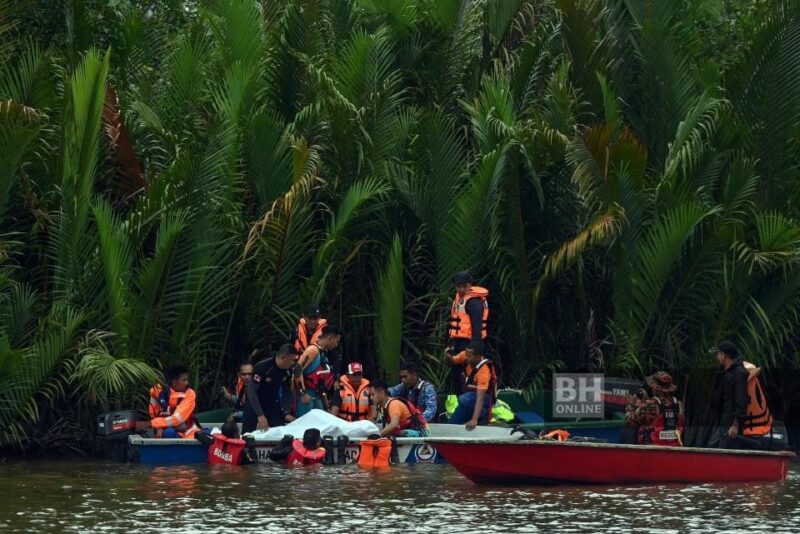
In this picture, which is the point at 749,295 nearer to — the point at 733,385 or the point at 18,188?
the point at 733,385

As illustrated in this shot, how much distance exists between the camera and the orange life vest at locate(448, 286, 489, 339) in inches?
782

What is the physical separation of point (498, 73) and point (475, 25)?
0.96 m

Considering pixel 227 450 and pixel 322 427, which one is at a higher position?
pixel 322 427

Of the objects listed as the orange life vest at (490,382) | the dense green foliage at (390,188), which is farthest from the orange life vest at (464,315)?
the dense green foliage at (390,188)

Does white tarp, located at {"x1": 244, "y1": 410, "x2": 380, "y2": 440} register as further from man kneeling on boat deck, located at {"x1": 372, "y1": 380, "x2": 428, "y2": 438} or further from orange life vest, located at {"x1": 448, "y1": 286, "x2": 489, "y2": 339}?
orange life vest, located at {"x1": 448, "y1": 286, "x2": 489, "y2": 339}

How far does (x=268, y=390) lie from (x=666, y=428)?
4.66 meters

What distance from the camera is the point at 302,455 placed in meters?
18.8

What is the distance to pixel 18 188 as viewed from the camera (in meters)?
20.4

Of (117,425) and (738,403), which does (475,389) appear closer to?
(738,403)

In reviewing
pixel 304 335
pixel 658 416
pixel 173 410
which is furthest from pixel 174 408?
pixel 658 416

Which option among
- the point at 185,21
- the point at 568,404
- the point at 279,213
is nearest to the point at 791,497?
the point at 568,404

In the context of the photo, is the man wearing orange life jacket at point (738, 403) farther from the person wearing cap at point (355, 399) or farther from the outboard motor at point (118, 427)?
the outboard motor at point (118, 427)

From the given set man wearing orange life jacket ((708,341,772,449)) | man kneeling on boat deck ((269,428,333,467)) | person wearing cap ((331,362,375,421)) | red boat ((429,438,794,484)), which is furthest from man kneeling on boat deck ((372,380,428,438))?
man wearing orange life jacket ((708,341,772,449))

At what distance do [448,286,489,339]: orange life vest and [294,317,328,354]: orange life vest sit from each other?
5.19 feet
